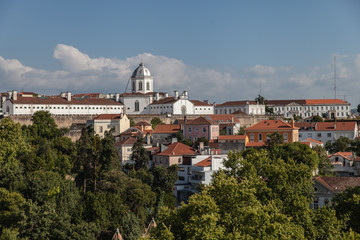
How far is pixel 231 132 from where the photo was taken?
62.5 meters

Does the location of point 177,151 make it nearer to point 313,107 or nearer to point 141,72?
point 141,72

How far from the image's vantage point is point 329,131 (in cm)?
6069

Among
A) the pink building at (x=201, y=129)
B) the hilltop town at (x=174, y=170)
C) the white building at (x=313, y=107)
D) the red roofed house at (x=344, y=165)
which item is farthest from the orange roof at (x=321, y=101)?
the red roofed house at (x=344, y=165)

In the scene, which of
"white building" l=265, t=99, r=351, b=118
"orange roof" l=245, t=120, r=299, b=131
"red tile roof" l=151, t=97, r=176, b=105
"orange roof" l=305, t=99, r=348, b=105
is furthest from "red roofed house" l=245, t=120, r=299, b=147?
"orange roof" l=305, t=99, r=348, b=105

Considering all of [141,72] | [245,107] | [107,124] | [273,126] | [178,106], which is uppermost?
[141,72]

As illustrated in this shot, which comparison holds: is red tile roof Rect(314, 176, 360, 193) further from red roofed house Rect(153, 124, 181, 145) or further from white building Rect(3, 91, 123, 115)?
white building Rect(3, 91, 123, 115)

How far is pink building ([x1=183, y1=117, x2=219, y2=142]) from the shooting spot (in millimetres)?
57719

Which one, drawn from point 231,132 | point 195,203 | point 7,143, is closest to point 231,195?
point 195,203

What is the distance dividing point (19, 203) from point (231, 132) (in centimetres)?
3317

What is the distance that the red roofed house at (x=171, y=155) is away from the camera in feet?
153

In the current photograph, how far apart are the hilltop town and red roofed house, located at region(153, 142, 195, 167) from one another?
0.11 metres

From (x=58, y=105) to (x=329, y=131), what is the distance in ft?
119

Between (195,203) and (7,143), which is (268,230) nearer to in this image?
(195,203)

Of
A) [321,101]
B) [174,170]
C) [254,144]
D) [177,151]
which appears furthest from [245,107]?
[174,170]
